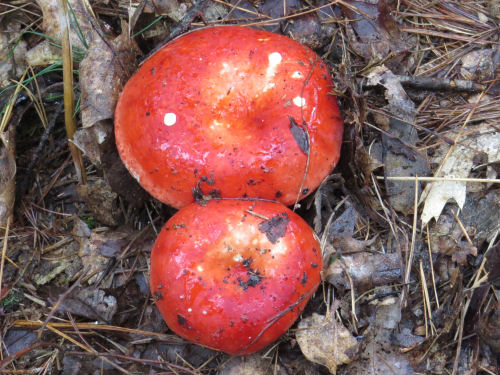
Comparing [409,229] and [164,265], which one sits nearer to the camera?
[164,265]

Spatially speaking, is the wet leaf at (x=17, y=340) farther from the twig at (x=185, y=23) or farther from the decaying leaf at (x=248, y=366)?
the twig at (x=185, y=23)

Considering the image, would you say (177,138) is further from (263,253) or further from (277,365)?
(277,365)

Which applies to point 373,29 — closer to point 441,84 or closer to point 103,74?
point 441,84

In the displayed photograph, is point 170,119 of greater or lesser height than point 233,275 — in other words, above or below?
above

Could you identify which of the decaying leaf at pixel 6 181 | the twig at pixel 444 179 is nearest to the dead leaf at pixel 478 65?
the twig at pixel 444 179

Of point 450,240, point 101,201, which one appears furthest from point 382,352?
point 101,201

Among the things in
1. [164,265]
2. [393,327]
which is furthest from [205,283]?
[393,327]

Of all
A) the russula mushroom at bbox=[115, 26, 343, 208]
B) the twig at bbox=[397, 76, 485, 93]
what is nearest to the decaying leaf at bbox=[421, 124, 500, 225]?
the twig at bbox=[397, 76, 485, 93]
